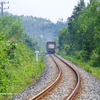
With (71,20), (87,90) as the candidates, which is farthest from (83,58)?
(71,20)

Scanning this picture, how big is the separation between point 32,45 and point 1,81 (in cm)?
3010

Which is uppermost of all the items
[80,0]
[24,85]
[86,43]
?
[80,0]

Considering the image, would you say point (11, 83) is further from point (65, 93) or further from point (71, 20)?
point (71, 20)

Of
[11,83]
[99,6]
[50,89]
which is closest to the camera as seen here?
[50,89]

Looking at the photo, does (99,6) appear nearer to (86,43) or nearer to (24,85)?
(86,43)

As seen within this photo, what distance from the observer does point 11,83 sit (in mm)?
8516

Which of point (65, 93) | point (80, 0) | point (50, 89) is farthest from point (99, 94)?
point (80, 0)

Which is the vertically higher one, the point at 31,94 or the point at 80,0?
the point at 80,0

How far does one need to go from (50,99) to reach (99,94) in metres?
2.58

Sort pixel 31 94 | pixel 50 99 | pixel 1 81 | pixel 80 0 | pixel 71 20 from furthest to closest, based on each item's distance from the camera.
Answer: pixel 71 20, pixel 80 0, pixel 1 81, pixel 31 94, pixel 50 99

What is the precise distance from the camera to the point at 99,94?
22.2 ft

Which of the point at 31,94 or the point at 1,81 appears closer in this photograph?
the point at 31,94

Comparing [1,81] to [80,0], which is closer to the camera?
[1,81]

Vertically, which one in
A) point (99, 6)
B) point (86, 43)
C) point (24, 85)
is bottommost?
point (24, 85)
